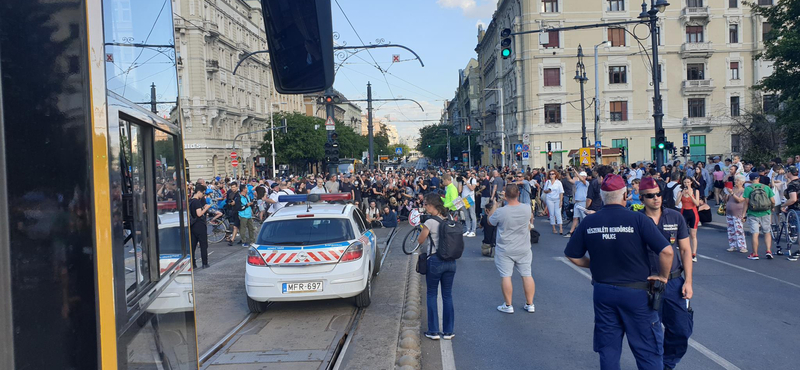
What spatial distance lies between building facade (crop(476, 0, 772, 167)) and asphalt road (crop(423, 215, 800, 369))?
1752 inches

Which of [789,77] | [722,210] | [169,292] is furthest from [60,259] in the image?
[789,77]

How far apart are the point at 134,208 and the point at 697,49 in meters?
58.9

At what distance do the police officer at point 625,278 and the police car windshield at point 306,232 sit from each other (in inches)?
178

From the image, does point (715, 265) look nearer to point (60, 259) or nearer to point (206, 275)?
point (206, 275)

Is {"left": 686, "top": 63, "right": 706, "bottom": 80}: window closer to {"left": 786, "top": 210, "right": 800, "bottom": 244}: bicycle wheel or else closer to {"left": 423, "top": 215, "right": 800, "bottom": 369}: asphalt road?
{"left": 786, "top": 210, "right": 800, "bottom": 244}: bicycle wheel

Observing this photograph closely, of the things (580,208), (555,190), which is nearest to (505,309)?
(580,208)

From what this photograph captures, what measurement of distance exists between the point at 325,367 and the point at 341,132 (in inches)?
2676

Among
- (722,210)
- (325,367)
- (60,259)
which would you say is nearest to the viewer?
(60,259)

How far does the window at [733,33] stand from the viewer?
5403cm

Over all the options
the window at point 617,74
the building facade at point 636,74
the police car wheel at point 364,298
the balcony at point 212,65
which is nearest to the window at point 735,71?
the building facade at point 636,74

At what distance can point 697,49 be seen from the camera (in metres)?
53.5

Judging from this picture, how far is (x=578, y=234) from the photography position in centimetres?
488

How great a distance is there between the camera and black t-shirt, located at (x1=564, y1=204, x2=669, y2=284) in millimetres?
4480

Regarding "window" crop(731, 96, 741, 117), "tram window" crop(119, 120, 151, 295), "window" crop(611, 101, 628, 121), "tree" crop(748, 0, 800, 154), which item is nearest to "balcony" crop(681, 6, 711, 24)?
"window" crop(731, 96, 741, 117)
